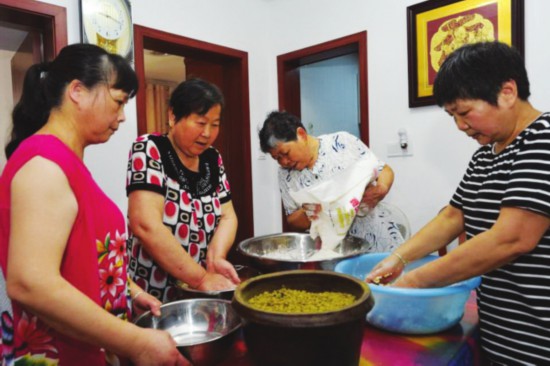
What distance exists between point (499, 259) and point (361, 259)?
467mm

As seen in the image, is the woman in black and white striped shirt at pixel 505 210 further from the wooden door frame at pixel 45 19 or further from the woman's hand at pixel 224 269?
the wooden door frame at pixel 45 19

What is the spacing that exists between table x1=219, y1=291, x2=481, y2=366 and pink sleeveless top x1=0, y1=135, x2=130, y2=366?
0.35m

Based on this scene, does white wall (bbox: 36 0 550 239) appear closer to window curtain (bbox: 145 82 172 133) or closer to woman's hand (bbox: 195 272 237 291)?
woman's hand (bbox: 195 272 237 291)

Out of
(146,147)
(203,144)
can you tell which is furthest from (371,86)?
(146,147)

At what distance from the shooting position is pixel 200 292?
1200 millimetres

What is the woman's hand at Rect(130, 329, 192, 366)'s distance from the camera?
2.60ft

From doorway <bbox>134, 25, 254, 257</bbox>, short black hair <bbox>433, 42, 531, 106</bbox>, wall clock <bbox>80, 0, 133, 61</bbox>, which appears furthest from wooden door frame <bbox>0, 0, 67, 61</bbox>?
short black hair <bbox>433, 42, 531, 106</bbox>

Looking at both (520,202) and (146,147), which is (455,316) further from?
(146,147)

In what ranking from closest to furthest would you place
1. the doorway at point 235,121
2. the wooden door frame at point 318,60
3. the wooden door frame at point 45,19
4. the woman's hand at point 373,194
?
the woman's hand at point 373,194
the wooden door frame at point 45,19
the wooden door frame at point 318,60
the doorway at point 235,121

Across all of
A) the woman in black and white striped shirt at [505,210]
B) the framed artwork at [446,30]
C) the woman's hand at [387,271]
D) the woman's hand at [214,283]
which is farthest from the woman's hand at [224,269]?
the framed artwork at [446,30]

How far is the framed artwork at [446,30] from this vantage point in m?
2.20

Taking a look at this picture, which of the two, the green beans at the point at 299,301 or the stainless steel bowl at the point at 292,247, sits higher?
the green beans at the point at 299,301

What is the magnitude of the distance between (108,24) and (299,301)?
2.20 meters

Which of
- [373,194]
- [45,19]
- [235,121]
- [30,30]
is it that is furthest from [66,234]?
[235,121]
